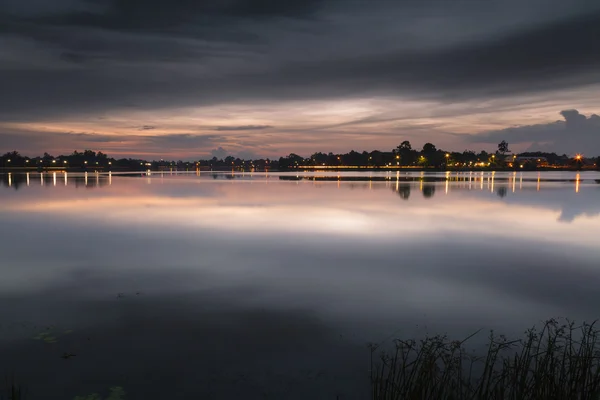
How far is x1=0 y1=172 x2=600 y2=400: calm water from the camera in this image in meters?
8.41

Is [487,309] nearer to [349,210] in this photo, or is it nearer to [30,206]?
[349,210]

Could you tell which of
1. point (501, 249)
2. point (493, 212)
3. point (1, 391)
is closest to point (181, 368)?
point (1, 391)

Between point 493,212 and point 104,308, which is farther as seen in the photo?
point 493,212

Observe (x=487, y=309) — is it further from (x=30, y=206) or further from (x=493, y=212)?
(x=30, y=206)

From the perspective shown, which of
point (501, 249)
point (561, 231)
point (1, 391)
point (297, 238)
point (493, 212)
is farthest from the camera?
point (493, 212)

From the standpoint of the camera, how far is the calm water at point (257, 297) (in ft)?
27.6

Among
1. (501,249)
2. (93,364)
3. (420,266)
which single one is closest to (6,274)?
(93,364)

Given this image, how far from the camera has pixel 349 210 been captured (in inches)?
1442

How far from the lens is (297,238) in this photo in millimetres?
23656

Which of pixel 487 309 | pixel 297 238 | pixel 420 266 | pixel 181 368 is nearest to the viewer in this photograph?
pixel 181 368

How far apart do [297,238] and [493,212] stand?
2017 centimetres

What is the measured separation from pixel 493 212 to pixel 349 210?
1216cm

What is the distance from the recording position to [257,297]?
12984mm

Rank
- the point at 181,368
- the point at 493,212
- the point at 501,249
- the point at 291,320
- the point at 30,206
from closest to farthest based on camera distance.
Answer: the point at 181,368
the point at 291,320
the point at 501,249
the point at 493,212
the point at 30,206
